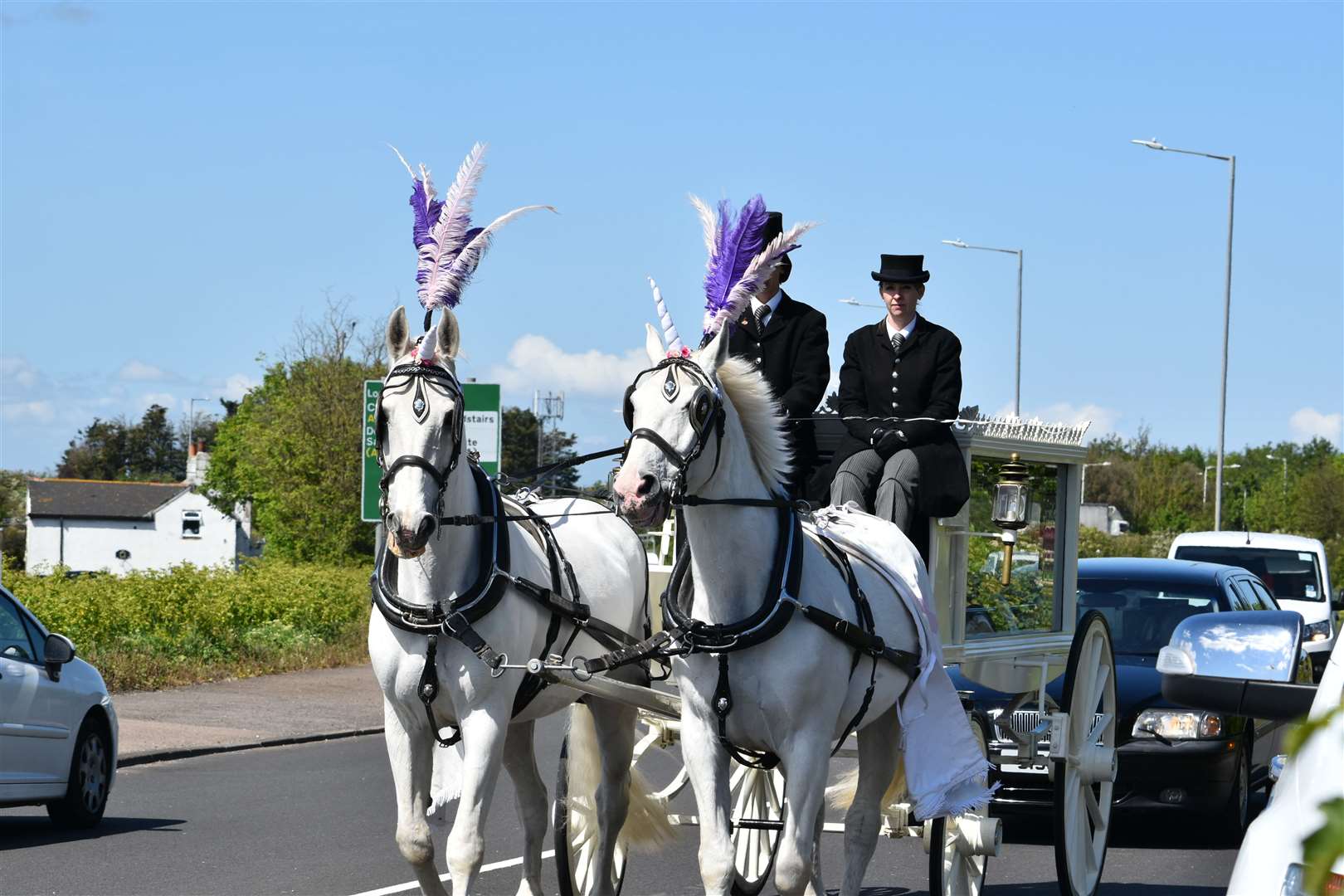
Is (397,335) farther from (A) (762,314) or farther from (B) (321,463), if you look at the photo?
(B) (321,463)

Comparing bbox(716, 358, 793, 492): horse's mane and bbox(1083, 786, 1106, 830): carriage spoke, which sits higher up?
bbox(716, 358, 793, 492): horse's mane


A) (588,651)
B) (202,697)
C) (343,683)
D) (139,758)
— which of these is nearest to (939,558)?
(588,651)

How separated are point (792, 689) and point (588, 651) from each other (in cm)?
142

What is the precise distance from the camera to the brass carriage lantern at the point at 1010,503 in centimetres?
891

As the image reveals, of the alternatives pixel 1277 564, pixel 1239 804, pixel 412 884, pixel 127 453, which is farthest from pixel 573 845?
pixel 127 453

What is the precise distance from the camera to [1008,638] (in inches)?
368

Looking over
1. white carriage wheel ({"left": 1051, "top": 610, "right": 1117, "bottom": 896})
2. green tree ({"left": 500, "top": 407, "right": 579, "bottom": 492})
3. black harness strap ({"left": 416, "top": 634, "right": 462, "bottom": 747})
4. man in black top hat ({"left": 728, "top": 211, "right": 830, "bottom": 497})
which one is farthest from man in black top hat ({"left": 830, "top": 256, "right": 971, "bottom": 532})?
green tree ({"left": 500, "top": 407, "right": 579, "bottom": 492})

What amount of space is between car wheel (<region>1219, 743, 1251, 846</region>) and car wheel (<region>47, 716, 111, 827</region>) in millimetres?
7309

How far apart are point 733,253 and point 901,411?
2.18 meters

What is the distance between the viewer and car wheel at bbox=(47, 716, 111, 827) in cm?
1121

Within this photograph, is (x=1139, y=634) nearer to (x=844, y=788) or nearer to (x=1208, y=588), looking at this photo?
(x=1208, y=588)

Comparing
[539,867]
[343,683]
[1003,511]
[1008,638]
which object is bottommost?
[343,683]

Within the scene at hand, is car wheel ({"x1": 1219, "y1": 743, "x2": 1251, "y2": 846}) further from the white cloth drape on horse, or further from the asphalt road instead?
the white cloth drape on horse

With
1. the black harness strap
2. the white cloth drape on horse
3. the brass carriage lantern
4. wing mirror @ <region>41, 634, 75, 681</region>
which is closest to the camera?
the black harness strap
